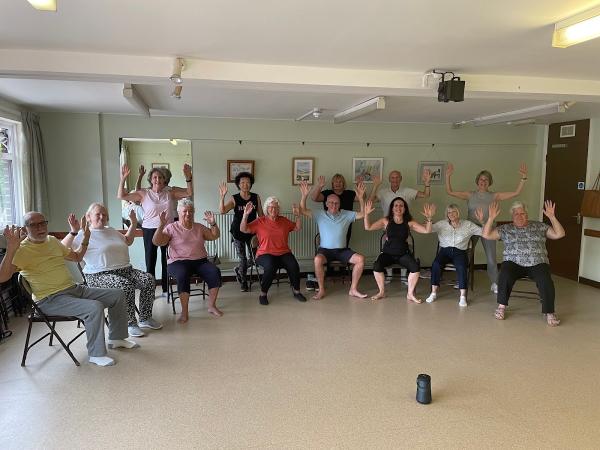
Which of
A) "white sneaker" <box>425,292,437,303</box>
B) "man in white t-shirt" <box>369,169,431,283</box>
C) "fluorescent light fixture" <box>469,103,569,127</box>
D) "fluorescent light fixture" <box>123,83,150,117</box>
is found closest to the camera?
"fluorescent light fixture" <box>123,83,150,117</box>

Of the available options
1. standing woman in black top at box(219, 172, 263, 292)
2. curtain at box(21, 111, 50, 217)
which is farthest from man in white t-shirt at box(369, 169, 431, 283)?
curtain at box(21, 111, 50, 217)

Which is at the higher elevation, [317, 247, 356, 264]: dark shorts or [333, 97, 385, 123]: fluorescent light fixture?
[333, 97, 385, 123]: fluorescent light fixture

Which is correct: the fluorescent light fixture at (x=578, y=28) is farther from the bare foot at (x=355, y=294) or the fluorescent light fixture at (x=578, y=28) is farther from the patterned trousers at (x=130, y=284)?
the patterned trousers at (x=130, y=284)

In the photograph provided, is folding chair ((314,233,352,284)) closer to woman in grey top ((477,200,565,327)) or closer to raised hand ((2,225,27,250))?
woman in grey top ((477,200,565,327))

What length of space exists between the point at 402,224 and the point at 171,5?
3.85 meters

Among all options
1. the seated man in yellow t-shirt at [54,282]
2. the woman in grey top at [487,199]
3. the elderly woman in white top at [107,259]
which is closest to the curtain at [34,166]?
the elderly woman in white top at [107,259]

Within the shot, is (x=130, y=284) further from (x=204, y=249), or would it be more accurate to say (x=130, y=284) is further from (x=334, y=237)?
(x=334, y=237)

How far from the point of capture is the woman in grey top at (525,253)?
14.5 ft

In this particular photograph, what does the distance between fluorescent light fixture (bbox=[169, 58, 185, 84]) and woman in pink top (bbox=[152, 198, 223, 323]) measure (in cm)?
153

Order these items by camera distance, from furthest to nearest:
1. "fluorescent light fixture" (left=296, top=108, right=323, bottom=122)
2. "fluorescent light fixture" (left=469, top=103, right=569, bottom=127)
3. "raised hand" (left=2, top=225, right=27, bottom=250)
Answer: "fluorescent light fixture" (left=296, top=108, right=323, bottom=122) → "fluorescent light fixture" (left=469, top=103, right=569, bottom=127) → "raised hand" (left=2, top=225, right=27, bottom=250)

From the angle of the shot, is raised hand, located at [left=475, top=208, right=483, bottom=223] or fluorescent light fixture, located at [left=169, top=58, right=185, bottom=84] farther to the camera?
raised hand, located at [left=475, top=208, right=483, bottom=223]

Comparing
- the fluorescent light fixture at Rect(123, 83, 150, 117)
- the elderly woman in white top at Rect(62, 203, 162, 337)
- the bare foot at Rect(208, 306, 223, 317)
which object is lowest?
the bare foot at Rect(208, 306, 223, 317)

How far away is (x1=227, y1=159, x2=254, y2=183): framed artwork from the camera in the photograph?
20.3 feet

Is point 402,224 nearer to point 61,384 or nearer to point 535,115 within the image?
point 535,115
